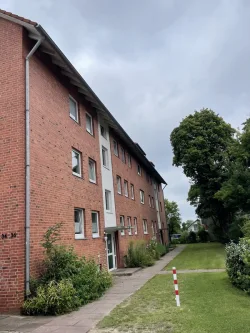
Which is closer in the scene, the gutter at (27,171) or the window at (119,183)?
A: the gutter at (27,171)

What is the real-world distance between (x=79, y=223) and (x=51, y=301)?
550 centimetres

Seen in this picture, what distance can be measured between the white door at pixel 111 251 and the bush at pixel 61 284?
6656mm

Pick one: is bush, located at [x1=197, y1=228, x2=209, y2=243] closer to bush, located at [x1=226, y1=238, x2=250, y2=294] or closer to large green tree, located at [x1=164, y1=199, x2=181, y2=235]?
large green tree, located at [x1=164, y1=199, x2=181, y2=235]

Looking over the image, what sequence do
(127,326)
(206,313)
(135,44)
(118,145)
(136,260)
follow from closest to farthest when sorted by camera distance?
(127,326), (206,313), (135,44), (136,260), (118,145)

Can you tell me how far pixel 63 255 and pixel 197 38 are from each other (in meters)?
8.58

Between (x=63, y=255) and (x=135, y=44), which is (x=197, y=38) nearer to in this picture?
(x=135, y=44)

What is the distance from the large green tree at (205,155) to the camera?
94.3 feet

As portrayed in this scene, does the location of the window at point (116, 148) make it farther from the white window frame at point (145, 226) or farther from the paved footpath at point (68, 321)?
the paved footpath at point (68, 321)

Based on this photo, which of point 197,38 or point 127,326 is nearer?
point 127,326

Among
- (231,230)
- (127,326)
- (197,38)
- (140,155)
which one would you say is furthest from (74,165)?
(231,230)

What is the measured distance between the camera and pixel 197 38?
10633mm

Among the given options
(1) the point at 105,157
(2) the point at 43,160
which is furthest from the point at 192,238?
(2) the point at 43,160

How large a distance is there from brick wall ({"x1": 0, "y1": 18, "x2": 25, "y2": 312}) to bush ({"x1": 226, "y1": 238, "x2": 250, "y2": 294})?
6.30m

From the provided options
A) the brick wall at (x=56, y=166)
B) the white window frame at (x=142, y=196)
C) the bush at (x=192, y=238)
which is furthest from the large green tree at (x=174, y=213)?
the brick wall at (x=56, y=166)
